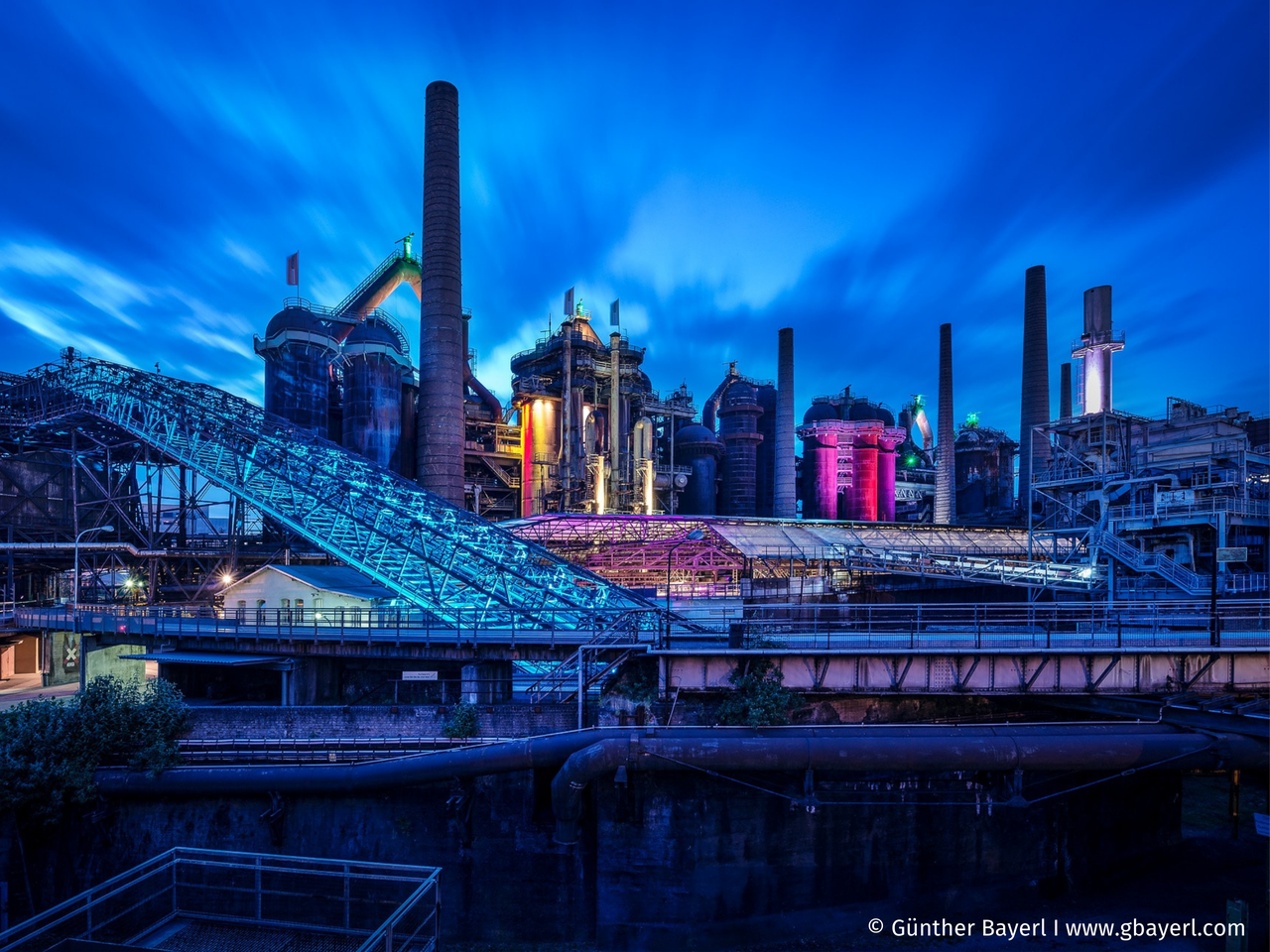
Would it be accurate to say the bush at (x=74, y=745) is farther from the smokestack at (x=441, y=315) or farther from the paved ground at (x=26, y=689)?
the smokestack at (x=441, y=315)

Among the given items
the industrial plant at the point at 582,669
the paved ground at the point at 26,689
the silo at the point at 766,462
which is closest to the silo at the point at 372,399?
the industrial plant at the point at 582,669

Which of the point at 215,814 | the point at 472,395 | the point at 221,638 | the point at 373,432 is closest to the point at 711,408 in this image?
the point at 472,395

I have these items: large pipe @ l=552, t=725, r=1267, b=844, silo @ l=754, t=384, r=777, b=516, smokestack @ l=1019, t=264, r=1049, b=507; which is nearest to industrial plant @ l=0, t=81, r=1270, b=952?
large pipe @ l=552, t=725, r=1267, b=844

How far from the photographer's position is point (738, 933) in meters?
17.2

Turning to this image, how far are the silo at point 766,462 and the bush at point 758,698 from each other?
59.4 m

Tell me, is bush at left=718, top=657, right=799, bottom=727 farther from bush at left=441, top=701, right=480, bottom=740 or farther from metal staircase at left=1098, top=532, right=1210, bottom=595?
metal staircase at left=1098, top=532, right=1210, bottom=595

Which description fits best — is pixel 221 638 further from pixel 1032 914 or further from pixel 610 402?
pixel 610 402

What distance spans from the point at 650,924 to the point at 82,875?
16.3 metres

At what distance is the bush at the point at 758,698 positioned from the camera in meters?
17.4

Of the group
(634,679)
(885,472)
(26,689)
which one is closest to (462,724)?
(634,679)

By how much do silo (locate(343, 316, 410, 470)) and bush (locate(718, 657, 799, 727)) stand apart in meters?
39.6

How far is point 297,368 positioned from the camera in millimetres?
48906

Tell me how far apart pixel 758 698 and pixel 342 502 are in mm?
24373

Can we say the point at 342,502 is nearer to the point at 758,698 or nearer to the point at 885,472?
the point at 758,698
